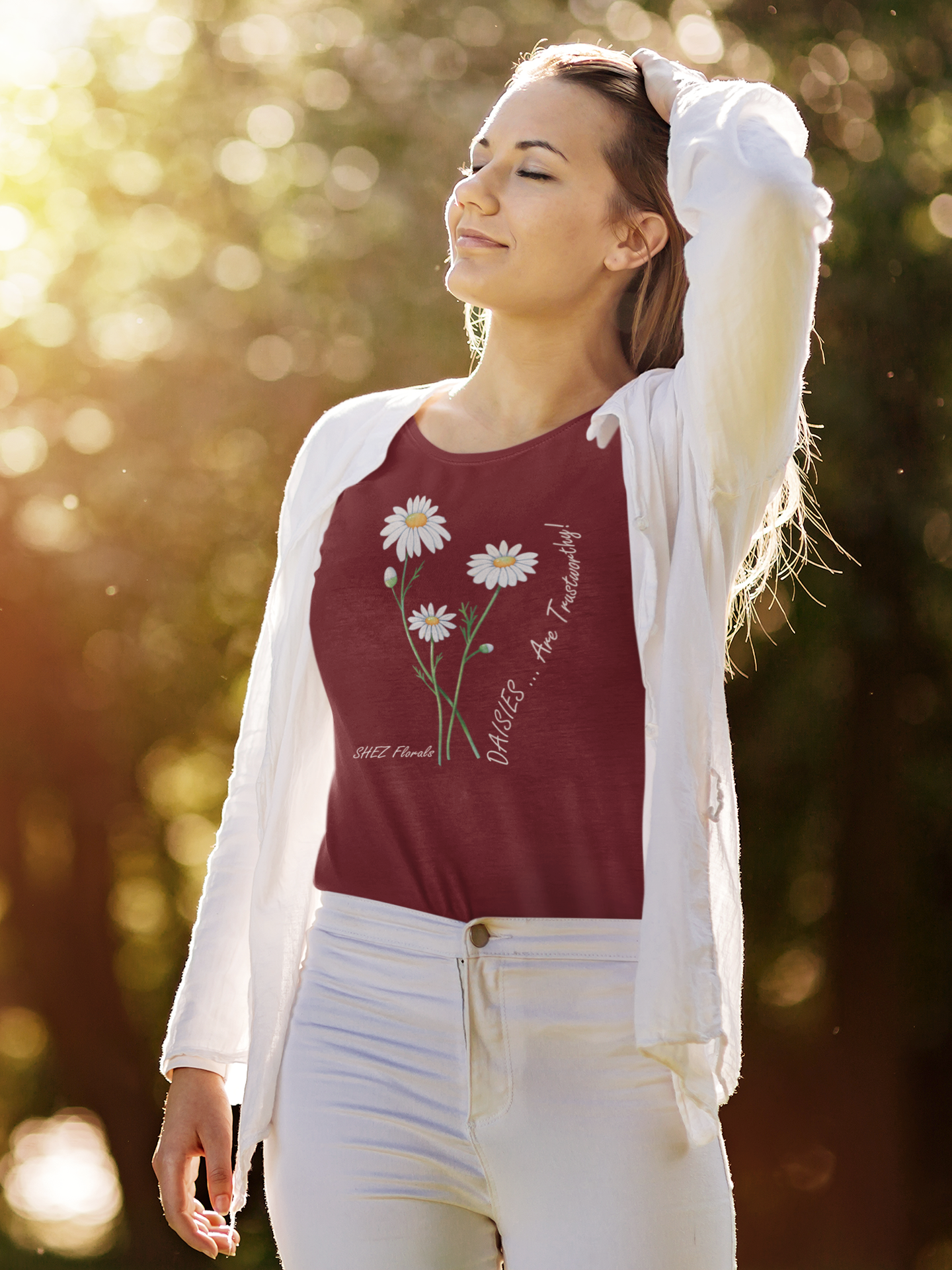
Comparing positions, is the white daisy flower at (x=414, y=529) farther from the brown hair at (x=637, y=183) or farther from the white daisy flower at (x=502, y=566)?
the brown hair at (x=637, y=183)

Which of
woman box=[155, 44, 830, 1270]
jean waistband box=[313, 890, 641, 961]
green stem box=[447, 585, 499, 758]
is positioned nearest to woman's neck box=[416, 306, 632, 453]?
woman box=[155, 44, 830, 1270]

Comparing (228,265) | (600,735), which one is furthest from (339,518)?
(228,265)

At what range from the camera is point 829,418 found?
4406 millimetres

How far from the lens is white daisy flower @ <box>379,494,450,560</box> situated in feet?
4.63

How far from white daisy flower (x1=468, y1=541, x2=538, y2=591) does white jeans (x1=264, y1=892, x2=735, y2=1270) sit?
0.34 meters

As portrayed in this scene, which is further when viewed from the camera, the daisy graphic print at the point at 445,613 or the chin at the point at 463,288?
the chin at the point at 463,288

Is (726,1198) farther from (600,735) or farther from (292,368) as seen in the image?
(292,368)

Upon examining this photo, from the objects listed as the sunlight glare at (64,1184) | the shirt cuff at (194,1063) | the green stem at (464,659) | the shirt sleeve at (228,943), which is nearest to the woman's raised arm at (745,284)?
the green stem at (464,659)

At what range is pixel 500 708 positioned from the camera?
4.35ft

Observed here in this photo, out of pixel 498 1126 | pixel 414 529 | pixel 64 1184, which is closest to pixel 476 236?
pixel 414 529

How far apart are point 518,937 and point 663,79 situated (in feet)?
3.21

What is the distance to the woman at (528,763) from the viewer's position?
121 centimetres

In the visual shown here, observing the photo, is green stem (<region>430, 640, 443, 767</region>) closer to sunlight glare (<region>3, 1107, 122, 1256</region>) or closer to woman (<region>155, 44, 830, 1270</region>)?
woman (<region>155, 44, 830, 1270</region>)

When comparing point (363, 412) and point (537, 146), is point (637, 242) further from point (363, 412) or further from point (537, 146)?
point (363, 412)
